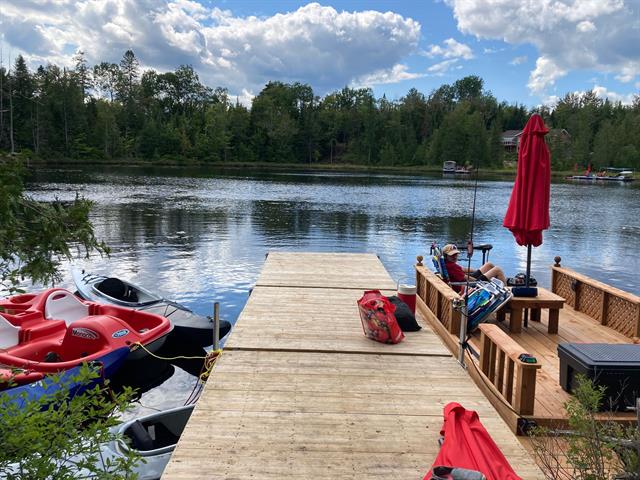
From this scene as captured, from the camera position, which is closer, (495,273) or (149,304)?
(495,273)

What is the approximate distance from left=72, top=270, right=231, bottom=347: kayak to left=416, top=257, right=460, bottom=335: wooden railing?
331 cm

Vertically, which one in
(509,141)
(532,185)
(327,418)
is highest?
(509,141)

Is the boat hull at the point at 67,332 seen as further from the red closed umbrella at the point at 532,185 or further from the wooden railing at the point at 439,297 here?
the red closed umbrella at the point at 532,185

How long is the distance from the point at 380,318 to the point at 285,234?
50.5 ft

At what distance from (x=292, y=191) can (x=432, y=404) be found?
36.8 meters

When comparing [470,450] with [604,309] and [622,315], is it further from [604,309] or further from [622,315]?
[604,309]

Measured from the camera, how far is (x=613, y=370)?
401 cm

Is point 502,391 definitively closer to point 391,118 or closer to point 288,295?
point 288,295

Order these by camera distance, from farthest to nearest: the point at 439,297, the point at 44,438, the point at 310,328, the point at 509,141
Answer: the point at 509,141, the point at 439,297, the point at 310,328, the point at 44,438

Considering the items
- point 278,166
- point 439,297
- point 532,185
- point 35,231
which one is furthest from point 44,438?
point 278,166

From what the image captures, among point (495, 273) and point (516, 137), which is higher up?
point (516, 137)

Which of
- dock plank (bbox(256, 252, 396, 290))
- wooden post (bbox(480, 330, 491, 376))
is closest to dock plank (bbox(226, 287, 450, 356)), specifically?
wooden post (bbox(480, 330, 491, 376))

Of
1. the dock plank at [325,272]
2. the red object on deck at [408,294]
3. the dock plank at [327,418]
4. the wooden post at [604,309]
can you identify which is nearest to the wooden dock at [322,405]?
the dock plank at [327,418]

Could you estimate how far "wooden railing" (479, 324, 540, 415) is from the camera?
4035 mm
